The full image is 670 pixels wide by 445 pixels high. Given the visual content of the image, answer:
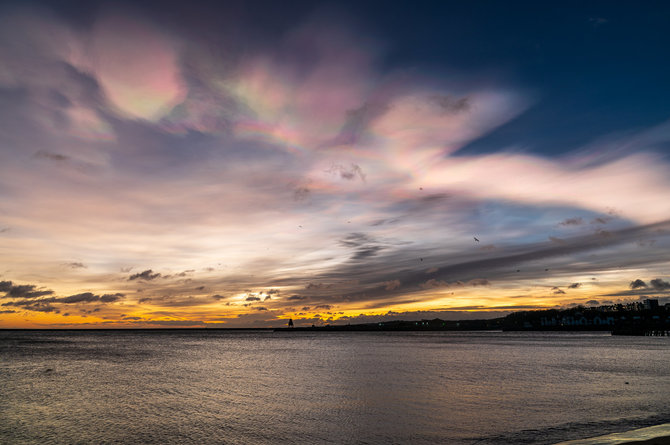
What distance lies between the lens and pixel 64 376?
62.2 meters

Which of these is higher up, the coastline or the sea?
the coastline

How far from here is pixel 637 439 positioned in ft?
71.7

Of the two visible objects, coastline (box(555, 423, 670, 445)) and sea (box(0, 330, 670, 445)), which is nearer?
coastline (box(555, 423, 670, 445))

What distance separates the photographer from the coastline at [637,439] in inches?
813

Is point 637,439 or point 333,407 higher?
point 637,439

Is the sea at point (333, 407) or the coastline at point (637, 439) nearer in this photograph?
the coastline at point (637, 439)

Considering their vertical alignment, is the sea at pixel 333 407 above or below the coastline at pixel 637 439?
below

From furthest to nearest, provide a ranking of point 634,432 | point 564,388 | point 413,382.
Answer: point 413,382 → point 564,388 → point 634,432

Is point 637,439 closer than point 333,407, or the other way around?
point 637,439

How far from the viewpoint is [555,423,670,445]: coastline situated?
2066 centimetres

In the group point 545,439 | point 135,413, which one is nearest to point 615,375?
point 545,439

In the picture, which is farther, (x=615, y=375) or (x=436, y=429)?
(x=615, y=375)

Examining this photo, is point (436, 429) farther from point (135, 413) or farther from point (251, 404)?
point (135, 413)

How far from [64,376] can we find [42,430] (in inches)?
1486
